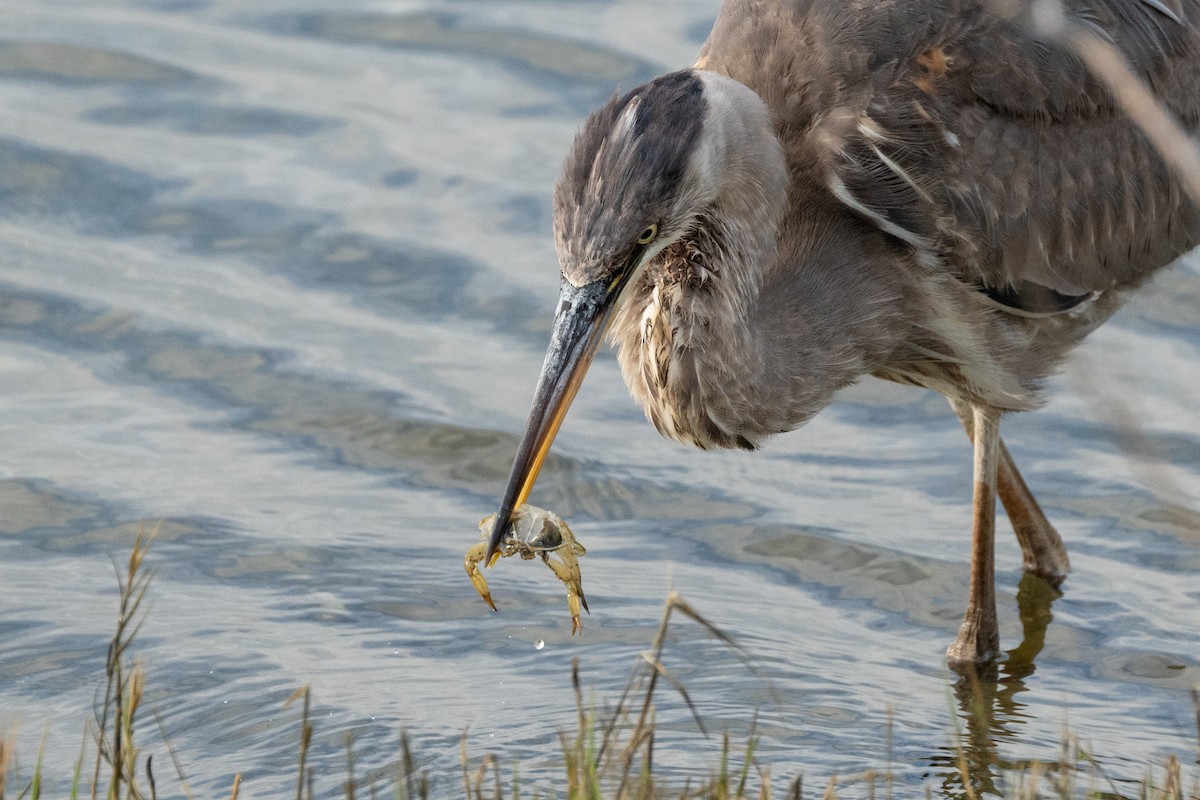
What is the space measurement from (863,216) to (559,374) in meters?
1.25

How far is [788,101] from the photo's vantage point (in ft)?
16.0

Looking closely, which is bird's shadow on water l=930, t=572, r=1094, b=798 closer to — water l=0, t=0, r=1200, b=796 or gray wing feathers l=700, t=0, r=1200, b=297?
water l=0, t=0, r=1200, b=796

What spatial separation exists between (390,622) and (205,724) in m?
0.88

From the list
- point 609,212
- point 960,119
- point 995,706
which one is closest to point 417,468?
point 995,706

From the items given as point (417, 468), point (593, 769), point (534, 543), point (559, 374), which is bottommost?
point (593, 769)

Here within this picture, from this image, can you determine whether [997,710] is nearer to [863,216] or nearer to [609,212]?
[863,216]

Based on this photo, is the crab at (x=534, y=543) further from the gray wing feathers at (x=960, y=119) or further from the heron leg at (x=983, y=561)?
the heron leg at (x=983, y=561)

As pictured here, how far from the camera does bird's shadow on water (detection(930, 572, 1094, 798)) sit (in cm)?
455

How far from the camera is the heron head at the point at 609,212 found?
13.3 feet

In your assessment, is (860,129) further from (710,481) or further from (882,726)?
(710,481)

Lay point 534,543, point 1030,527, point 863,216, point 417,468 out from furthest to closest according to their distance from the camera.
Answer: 1. point 417,468
2. point 1030,527
3. point 863,216
4. point 534,543

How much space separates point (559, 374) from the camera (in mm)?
4078

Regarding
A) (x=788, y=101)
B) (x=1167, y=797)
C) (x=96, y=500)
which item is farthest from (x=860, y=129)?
(x=96, y=500)

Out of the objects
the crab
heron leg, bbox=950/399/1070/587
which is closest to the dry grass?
the crab
